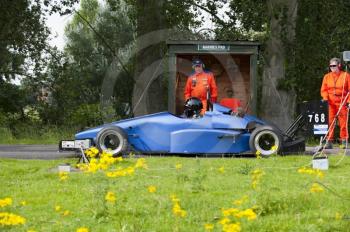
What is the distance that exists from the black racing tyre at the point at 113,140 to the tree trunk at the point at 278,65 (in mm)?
9895

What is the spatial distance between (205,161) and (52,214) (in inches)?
238

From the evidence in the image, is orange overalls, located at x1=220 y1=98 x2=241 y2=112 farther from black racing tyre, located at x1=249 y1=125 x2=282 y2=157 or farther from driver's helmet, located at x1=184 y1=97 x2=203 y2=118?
black racing tyre, located at x1=249 y1=125 x2=282 y2=157

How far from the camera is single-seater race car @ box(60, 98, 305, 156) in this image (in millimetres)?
14195

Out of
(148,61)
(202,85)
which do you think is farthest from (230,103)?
(148,61)

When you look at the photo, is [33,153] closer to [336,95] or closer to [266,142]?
[266,142]

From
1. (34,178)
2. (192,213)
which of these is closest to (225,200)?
(192,213)

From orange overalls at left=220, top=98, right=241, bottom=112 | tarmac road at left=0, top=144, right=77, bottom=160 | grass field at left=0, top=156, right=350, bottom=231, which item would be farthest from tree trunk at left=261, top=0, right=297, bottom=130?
grass field at left=0, top=156, right=350, bottom=231

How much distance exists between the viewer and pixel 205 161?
41.7 ft

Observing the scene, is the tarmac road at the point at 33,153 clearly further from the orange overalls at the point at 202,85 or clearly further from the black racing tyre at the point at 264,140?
the black racing tyre at the point at 264,140

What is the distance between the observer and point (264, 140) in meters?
14.2

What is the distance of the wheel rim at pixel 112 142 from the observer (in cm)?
1418

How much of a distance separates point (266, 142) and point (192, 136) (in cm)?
149

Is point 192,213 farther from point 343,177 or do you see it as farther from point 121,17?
point 121,17

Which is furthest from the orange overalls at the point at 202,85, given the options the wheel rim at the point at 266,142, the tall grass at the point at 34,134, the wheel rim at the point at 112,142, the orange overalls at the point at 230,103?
the tall grass at the point at 34,134
